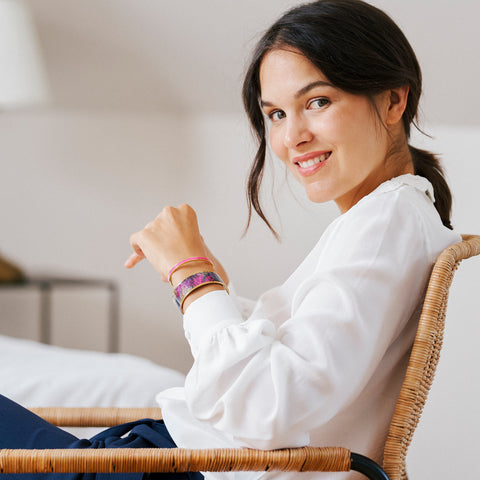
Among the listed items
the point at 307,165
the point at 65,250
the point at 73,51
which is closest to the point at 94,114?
the point at 73,51

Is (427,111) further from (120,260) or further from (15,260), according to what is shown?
(15,260)

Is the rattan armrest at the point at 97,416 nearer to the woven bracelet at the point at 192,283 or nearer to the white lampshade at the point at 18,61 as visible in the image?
the woven bracelet at the point at 192,283

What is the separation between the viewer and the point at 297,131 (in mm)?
957

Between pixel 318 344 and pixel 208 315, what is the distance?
0.51 ft

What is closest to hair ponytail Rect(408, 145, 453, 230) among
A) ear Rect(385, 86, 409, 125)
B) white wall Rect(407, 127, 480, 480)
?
ear Rect(385, 86, 409, 125)

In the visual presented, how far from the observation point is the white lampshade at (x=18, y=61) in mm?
2689

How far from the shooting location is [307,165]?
99 centimetres

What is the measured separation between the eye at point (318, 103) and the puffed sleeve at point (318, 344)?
0.54 ft

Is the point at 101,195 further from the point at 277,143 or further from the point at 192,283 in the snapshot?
the point at 192,283

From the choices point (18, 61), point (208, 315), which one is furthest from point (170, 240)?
point (18, 61)

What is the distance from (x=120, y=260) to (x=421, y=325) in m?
2.63

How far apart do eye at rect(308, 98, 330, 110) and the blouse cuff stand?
0.28m

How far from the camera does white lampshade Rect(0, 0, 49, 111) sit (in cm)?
269

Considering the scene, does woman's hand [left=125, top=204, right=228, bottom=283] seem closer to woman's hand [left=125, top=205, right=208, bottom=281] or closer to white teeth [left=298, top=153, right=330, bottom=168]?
woman's hand [left=125, top=205, right=208, bottom=281]
